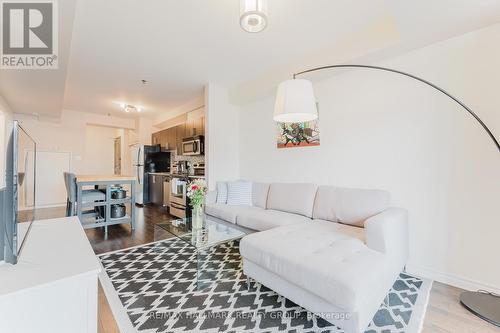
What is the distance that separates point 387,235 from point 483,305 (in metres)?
0.88

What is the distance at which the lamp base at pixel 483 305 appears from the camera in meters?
1.59

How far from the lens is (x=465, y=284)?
6.54 ft

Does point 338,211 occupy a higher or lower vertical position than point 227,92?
lower

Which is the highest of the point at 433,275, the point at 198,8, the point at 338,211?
the point at 198,8

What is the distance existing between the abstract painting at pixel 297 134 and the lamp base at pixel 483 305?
2.10 m

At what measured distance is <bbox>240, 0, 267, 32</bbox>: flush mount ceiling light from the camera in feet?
5.57

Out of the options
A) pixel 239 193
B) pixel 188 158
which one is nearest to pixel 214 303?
pixel 239 193

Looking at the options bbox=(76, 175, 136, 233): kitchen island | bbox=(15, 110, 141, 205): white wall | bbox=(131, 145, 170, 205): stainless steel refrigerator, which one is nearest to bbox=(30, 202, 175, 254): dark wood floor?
bbox=(76, 175, 136, 233): kitchen island

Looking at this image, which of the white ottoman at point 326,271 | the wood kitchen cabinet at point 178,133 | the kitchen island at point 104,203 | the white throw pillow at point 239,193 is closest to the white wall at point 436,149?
the white ottoman at point 326,271

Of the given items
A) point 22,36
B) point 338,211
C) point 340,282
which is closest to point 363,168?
point 338,211

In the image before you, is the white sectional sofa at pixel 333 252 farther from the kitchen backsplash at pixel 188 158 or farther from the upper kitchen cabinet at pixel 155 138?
the upper kitchen cabinet at pixel 155 138

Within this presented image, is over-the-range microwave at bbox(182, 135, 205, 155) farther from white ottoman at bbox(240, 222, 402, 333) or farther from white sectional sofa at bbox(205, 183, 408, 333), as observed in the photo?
white ottoman at bbox(240, 222, 402, 333)

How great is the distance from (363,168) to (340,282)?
1757 mm

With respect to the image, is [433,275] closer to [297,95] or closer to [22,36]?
[297,95]
